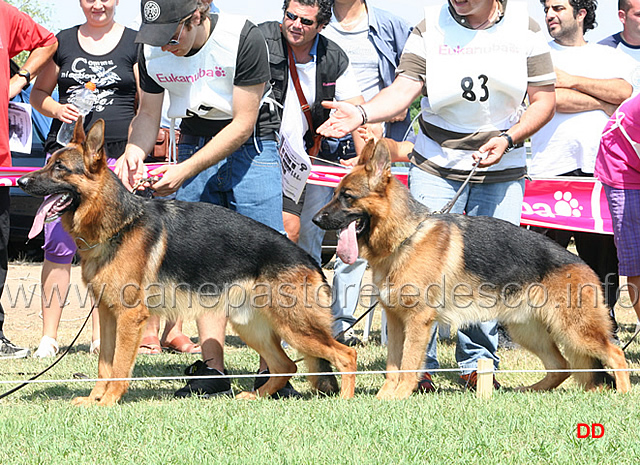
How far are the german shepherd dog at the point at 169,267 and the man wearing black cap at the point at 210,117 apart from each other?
12.9 inches

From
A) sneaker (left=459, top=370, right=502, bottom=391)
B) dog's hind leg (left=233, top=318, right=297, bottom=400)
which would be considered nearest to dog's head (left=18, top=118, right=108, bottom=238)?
dog's hind leg (left=233, top=318, right=297, bottom=400)

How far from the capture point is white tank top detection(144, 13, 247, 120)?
16.1 feet

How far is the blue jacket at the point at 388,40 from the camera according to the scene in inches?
276

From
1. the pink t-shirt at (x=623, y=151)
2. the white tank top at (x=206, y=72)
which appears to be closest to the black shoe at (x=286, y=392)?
the white tank top at (x=206, y=72)

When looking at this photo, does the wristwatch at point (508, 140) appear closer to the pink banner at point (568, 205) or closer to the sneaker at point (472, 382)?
the sneaker at point (472, 382)

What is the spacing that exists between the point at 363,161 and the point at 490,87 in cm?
102

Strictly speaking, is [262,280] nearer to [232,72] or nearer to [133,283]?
[133,283]

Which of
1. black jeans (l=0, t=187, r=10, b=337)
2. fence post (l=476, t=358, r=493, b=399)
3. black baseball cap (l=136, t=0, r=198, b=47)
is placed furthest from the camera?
black jeans (l=0, t=187, r=10, b=337)

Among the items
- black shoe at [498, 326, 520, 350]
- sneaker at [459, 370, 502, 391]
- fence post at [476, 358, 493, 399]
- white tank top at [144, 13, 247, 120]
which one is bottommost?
black shoe at [498, 326, 520, 350]

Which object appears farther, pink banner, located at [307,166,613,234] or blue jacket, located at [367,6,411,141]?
pink banner, located at [307,166,613,234]

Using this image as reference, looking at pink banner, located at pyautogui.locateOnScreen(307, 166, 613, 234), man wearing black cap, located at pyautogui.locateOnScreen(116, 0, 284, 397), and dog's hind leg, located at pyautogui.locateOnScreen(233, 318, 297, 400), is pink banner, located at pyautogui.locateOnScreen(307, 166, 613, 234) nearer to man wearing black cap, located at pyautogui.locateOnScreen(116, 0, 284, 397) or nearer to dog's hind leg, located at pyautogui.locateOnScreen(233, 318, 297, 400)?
man wearing black cap, located at pyautogui.locateOnScreen(116, 0, 284, 397)

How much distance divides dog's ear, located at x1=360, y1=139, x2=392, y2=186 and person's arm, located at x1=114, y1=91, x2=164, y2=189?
5.05 feet

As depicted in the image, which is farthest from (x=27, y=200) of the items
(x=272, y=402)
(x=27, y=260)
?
(x=272, y=402)

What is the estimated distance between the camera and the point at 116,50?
250 inches
